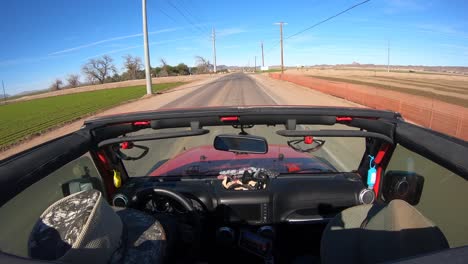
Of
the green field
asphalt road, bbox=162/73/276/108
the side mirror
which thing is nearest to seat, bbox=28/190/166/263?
the side mirror

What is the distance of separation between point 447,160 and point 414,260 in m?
0.87

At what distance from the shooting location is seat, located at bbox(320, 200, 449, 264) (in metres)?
1.53

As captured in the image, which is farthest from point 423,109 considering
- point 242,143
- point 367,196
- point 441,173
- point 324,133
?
point 441,173

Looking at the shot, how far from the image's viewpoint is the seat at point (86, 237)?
133cm

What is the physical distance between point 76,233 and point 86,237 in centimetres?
6

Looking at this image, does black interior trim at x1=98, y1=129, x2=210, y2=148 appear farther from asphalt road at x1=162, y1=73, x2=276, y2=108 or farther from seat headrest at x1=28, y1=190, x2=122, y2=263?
asphalt road at x1=162, y1=73, x2=276, y2=108

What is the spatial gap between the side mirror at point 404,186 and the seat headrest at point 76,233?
2.03 meters

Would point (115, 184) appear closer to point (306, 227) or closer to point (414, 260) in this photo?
point (306, 227)

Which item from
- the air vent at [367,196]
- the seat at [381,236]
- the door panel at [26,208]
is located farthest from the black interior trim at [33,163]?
the air vent at [367,196]

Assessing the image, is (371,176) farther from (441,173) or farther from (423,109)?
(423,109)

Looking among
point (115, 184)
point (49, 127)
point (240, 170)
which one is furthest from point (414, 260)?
point (49, 127)

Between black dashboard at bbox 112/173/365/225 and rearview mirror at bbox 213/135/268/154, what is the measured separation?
1.60ft

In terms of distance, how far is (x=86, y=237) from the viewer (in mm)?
1354

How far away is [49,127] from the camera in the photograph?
20.4 meters
